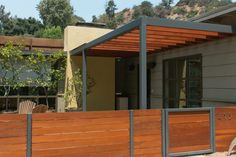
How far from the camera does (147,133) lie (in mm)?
6453

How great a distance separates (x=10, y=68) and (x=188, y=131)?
7962 millimetres

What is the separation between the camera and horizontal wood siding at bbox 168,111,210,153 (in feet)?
22.0

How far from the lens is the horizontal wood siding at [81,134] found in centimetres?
565

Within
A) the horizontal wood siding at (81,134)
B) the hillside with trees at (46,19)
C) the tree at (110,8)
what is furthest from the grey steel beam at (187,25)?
the tree at (110,8)

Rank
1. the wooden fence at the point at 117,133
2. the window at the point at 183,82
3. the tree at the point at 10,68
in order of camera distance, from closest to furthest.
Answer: the wooden fence at the point at 117,133, the window at the point at 183,82, the tree at the point at 10,68

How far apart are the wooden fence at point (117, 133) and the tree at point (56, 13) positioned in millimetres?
70449

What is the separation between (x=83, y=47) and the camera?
1138 centimetres

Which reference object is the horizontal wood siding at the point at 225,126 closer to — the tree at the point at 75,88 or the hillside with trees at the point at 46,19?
Result: the tree at the point at 75,88

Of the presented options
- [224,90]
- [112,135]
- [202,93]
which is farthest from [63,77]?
[112,135]

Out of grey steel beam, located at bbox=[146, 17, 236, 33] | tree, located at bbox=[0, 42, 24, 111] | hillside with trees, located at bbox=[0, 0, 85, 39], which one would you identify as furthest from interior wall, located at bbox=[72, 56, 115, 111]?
hillside with trees, located at bbox=[0, 0, 85, 39]

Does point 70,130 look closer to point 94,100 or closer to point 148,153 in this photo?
point 148,153

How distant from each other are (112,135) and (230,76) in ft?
13.2

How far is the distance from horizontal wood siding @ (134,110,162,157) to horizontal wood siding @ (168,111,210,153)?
0.28 meters

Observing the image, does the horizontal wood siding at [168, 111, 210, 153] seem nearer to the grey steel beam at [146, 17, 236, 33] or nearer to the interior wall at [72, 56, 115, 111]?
the grey steel beam at [146, 17, 236, 33]
